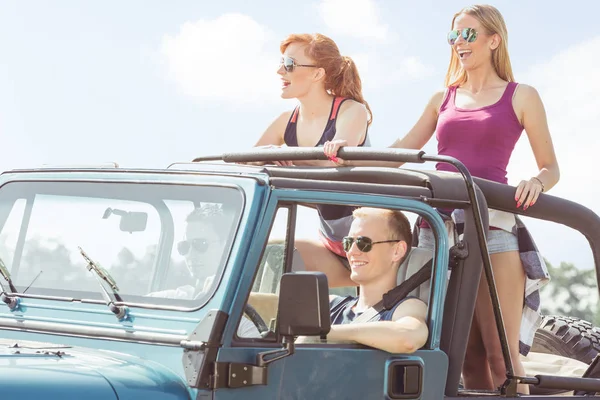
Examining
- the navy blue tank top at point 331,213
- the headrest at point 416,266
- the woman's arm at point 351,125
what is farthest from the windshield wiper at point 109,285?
the woman's arm at point 351,125

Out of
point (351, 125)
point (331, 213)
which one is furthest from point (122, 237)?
point (351, 125)

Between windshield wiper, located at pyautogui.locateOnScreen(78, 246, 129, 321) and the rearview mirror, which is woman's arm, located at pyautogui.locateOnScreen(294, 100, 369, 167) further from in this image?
windshield wiper, located at pyautogui.locateOnScreen(78, 246, 129, 321)

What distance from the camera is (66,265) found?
471 centimetres

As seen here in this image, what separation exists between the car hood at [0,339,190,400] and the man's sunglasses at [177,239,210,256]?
1.58ft

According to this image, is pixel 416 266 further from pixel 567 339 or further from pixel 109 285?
pixel 567 339

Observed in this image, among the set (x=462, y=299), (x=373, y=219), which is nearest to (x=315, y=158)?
(x=373, y=219)

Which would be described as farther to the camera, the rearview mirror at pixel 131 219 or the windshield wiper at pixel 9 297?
the rearview mirror at pixel 131 219

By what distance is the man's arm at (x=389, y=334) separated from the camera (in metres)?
4.47

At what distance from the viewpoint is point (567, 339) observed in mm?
7277

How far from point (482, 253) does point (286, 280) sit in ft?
4.51

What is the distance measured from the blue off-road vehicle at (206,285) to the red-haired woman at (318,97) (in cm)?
60

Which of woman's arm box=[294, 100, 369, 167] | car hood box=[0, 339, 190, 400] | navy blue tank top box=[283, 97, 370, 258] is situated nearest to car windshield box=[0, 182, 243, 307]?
car hood box=[0, 339, 190, 400]

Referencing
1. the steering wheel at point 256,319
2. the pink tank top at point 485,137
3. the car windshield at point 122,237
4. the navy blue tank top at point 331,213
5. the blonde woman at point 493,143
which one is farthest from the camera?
the pink tank top at point 485,137

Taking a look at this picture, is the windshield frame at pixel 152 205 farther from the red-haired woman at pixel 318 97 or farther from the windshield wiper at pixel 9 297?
the red-haired woman at pixel 318 97
